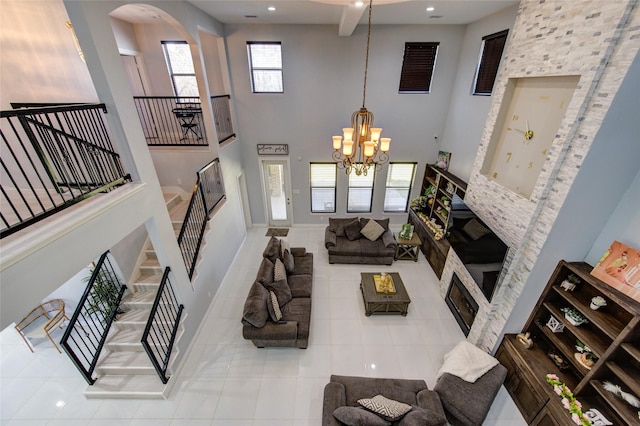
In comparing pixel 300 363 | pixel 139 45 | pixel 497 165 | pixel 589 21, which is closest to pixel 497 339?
pixel 497 165

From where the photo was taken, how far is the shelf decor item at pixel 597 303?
263 cm

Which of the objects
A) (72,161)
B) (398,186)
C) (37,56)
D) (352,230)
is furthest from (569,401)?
(37,56)

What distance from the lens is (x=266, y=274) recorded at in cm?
459

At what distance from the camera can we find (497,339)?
140 inches

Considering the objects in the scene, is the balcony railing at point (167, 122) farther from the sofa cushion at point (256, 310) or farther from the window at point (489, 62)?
the window at point (489, 62)

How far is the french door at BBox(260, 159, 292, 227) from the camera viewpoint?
6953 mm

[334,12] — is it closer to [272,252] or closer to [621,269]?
[272,252]

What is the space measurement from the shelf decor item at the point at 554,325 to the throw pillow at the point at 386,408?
211 centimetres

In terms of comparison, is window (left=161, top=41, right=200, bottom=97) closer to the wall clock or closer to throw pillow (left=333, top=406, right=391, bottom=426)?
the wall clock

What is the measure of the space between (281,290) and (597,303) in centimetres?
411

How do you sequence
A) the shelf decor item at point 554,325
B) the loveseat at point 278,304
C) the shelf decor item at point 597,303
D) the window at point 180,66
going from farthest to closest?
the window at point 180,66
the loveseat at point 278,304
the shelf decor item at point 554,325
the shelf decor item at point 597,303

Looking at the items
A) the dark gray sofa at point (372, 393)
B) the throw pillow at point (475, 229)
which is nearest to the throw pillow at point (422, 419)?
the dark gray sofa at point (372, 393)

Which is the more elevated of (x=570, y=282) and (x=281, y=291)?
(x=570, y=282)

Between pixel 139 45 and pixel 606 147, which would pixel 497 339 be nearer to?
pixel 606 147
